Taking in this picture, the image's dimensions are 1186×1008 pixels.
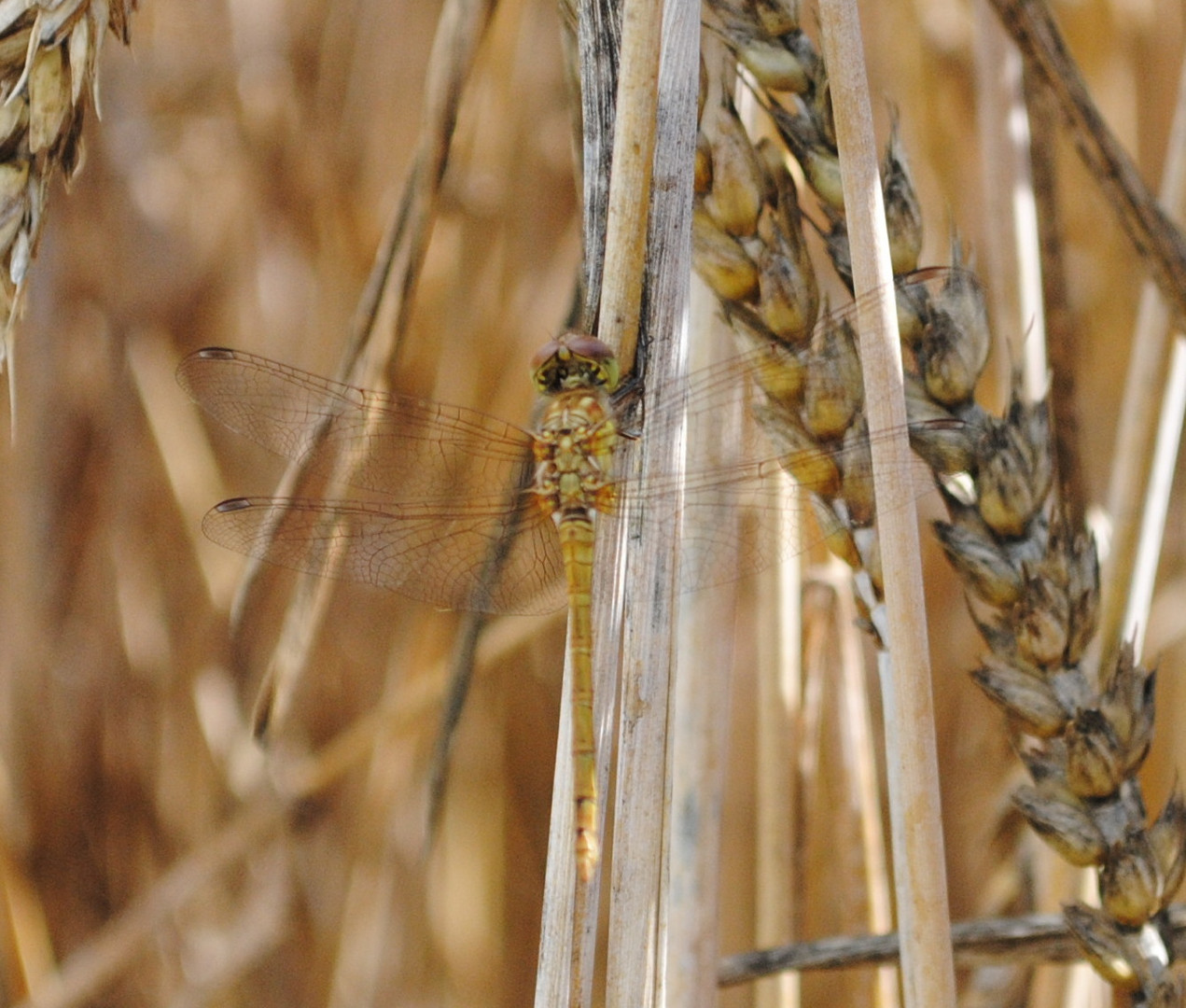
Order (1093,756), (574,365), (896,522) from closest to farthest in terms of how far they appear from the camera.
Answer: (896,522)
(1093,756)
(574,365)

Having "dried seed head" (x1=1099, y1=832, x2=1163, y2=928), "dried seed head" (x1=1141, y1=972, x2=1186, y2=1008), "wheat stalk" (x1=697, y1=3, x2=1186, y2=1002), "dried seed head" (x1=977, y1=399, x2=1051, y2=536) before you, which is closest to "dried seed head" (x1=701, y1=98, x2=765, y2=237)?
"wheat stalk" (x1=697, y1=3, x2=1186, y2=1002)

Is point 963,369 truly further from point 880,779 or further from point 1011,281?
point 880,779

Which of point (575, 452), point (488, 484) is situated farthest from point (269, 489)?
point (575, 452)

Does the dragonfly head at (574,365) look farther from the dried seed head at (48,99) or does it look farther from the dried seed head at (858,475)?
the dried seed head at (48,99)

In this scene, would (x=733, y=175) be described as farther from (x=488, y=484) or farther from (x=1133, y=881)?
(x=1133, y=881)

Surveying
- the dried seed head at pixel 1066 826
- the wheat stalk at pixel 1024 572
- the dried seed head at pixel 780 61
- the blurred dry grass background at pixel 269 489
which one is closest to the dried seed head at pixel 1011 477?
the wheat stalk at pixel 1024 572

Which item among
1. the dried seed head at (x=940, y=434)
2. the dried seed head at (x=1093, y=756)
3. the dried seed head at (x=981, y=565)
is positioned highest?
the dried seed head at (x=940, y=434)

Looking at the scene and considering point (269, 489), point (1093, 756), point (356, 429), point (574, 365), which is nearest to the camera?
point (1093, 756)

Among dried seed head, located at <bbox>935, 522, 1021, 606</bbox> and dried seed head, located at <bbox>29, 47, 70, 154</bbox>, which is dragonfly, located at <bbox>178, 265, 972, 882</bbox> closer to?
dried seed head, located at <bbox>935, 522, 1021, 606</bbox>
